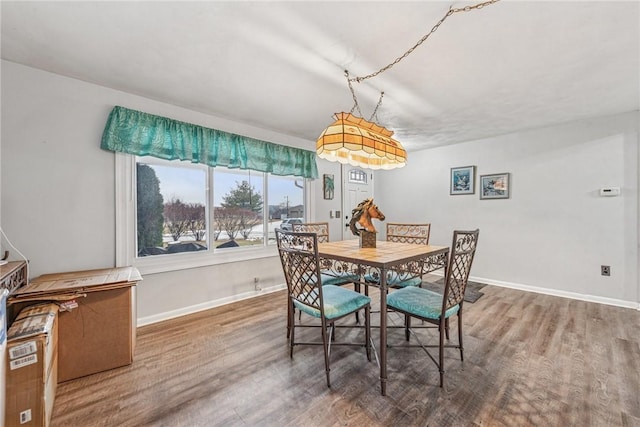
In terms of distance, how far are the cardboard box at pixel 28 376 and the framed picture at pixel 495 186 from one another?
513 cm

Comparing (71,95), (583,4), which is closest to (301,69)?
(583,4)

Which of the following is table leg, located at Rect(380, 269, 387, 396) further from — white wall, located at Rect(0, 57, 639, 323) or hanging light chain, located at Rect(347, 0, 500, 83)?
white wall, located at Rect(0, 57, 639, 323)

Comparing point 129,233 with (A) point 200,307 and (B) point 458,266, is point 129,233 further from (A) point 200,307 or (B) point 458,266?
(B) point 458,266

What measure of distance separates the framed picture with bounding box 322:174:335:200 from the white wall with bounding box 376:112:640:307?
200cm

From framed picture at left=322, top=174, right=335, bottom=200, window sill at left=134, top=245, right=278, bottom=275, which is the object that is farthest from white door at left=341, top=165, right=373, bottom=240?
window sill at left=134, top=245, right=278, bottom=275

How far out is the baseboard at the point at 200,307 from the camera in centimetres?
265

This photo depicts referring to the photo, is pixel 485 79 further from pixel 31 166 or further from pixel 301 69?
pixel 31 166

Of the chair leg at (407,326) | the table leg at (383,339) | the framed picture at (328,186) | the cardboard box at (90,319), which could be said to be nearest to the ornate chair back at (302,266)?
the table leg at (383,339)

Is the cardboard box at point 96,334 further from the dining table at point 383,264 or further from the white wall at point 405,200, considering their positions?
the dining table at point 383,264

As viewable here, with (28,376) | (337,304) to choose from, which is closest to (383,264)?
(337,304)

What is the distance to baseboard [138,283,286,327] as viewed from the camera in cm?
265

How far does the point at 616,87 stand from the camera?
2480mm

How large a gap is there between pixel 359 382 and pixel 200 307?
6.84 ft

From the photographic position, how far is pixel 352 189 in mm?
5012
